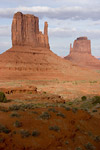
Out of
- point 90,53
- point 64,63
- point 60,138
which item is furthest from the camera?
point 90,53

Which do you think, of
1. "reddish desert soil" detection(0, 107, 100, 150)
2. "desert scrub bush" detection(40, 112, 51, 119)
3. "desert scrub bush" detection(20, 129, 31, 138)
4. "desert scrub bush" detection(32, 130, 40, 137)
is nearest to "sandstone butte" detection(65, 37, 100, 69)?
"reddish desert soil" detection(0, 107, 100, 150)

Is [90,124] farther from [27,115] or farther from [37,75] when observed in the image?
[37,75]

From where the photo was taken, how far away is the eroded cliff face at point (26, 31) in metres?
86.2

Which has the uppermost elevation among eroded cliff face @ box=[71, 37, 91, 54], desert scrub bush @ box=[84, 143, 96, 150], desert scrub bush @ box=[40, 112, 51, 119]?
eroded cliff face @ box=[71, 37, 91, 54]

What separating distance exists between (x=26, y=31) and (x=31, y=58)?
47.3 ft

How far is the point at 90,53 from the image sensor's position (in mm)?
158625

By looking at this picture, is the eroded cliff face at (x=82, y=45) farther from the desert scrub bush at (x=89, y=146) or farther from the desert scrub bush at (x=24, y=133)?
the desert scrub bush at (x=24, y=133)

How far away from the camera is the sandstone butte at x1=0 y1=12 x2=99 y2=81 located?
235ft

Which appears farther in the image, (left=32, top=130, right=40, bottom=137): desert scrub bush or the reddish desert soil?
(left=32, top=130, right=40, bottom=137): desert scrub bush

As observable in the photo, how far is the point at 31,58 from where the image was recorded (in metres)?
80.6

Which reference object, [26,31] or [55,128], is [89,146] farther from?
[26,31]

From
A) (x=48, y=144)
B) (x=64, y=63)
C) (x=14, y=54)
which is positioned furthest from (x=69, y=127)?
(x=64, y=63)

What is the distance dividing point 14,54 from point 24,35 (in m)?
12.9

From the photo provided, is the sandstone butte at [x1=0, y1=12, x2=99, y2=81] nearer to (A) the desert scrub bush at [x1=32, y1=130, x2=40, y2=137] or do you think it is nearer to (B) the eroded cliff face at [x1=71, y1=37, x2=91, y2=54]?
(A) the desert scrub bush at [x1=32, y1=130, x2=40, y2=137]
